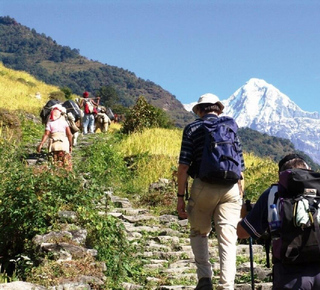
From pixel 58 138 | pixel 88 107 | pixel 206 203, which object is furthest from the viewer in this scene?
pixel 88 107

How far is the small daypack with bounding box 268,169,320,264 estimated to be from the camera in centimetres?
311

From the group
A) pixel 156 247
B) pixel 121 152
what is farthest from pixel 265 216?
pixel 121 152

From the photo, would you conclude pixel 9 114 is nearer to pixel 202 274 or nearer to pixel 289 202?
pixel 202 274

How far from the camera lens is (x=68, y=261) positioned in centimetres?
593

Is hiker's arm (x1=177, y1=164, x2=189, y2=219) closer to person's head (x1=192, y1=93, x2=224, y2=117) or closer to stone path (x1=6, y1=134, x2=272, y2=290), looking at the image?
person's head (x1=192, y1=93, x2=224, y2=117)

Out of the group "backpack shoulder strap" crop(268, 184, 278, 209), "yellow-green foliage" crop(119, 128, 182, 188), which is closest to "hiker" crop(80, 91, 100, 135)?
"yellow-green foliage" crop(119, 128, 182, 188)

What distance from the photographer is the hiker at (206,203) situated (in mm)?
4824

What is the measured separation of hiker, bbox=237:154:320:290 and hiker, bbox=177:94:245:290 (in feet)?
4.18

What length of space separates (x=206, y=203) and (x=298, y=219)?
1.82 metres

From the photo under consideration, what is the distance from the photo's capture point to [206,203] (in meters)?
4.89

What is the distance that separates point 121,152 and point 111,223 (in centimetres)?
860

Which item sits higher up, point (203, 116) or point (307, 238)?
point (203, 116)

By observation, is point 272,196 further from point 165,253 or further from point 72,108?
point 72,108

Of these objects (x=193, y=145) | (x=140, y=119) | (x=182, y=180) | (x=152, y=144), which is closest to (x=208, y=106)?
(x=193, y=145)
